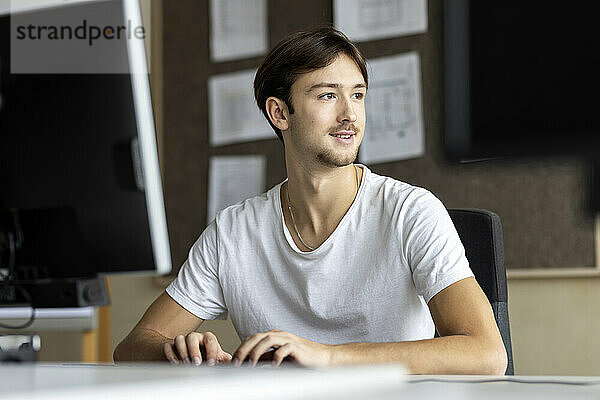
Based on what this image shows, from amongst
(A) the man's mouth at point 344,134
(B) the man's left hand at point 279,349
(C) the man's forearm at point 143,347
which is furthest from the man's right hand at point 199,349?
(A) the man's mouth at point 344,134

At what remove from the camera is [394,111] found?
2.46m

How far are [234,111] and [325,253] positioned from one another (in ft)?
3.85

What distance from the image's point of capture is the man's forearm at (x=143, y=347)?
149 cm

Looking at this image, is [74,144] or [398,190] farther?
[398,190]

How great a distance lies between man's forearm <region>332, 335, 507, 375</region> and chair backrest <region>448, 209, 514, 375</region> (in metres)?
0.22

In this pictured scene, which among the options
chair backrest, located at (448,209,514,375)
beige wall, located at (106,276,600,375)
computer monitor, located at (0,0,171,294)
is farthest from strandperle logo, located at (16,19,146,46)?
beige wall, located at (106,276,600,375)

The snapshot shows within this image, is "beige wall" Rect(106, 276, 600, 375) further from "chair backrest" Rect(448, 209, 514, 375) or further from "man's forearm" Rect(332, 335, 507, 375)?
"man's forearm" Rect(332, 335, 507, 375)

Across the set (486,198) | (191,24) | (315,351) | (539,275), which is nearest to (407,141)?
(486,198)

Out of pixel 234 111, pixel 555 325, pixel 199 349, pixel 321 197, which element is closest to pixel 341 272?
pixel 321 197

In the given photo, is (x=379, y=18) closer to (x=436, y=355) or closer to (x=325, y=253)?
(x=325, y=253)

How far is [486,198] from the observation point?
235 centimetres

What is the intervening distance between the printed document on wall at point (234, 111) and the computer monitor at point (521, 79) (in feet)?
6.82

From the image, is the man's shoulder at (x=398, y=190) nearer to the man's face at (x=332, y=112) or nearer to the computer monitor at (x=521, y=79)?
the man's face at (x=332, y=112)

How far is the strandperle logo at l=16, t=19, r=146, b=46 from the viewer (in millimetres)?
1032
